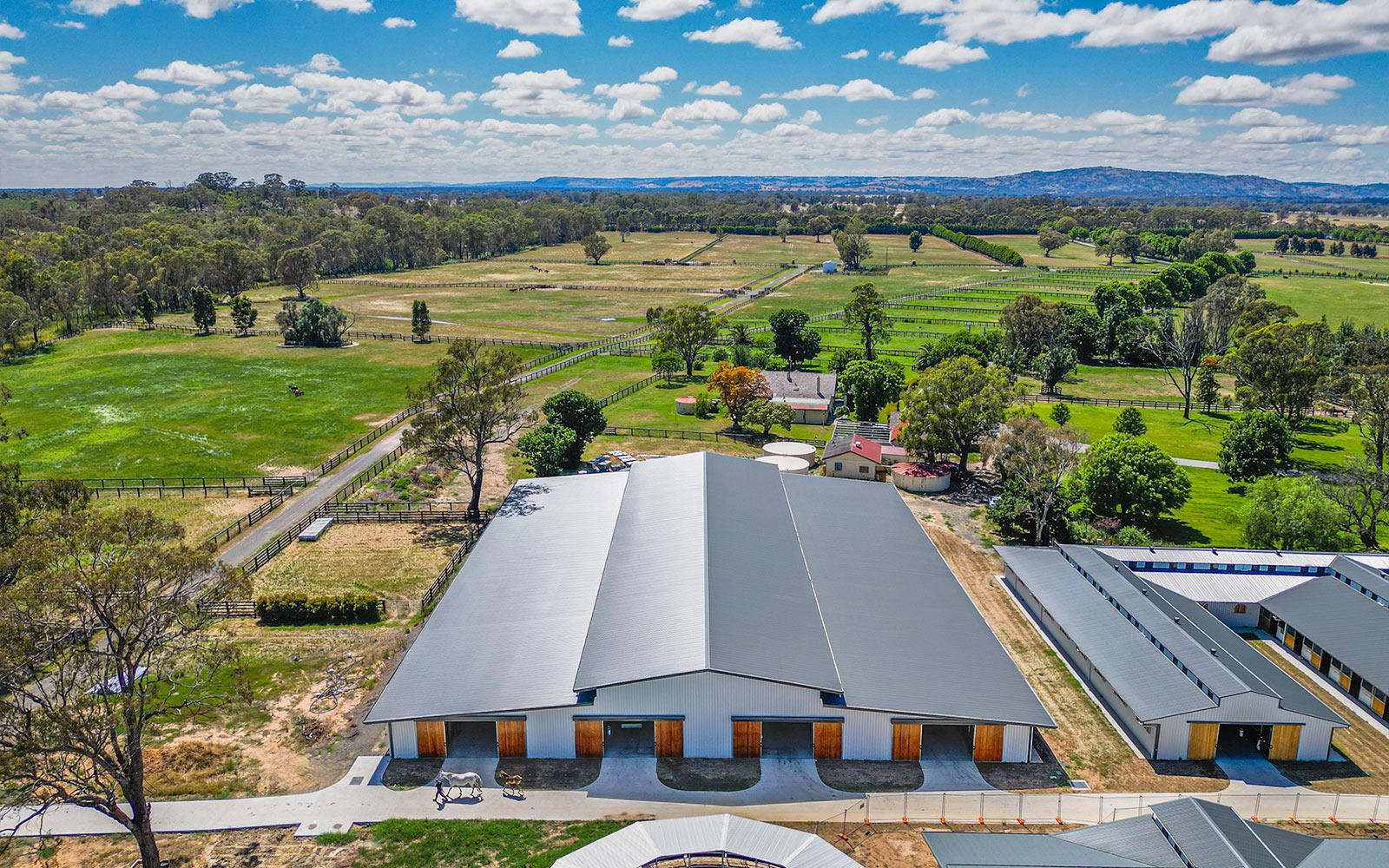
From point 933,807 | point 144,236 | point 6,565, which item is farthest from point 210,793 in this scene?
point 144,236

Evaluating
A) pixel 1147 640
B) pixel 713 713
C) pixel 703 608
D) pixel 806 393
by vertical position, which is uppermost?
pixel 806 393

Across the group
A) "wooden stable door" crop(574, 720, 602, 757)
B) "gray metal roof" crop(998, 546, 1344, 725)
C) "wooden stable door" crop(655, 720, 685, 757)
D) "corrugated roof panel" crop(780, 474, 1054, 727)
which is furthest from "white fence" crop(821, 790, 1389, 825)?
"wooden stable door" crop(574, 720, 602, 757)

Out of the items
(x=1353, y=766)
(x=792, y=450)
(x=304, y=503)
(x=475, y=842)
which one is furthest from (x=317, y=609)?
(x=1353, y=766)

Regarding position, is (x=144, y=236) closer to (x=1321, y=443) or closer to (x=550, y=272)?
(x=550, y=272)

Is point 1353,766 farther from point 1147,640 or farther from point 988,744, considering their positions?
point 988,744

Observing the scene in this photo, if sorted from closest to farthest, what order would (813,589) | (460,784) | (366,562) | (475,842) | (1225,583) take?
(475,842), (460,784), (813,589), (1225,583), (366,562)

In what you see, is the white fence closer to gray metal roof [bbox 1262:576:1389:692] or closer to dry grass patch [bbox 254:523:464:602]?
gray metal roof [bbox 1262:576:1389:692]
